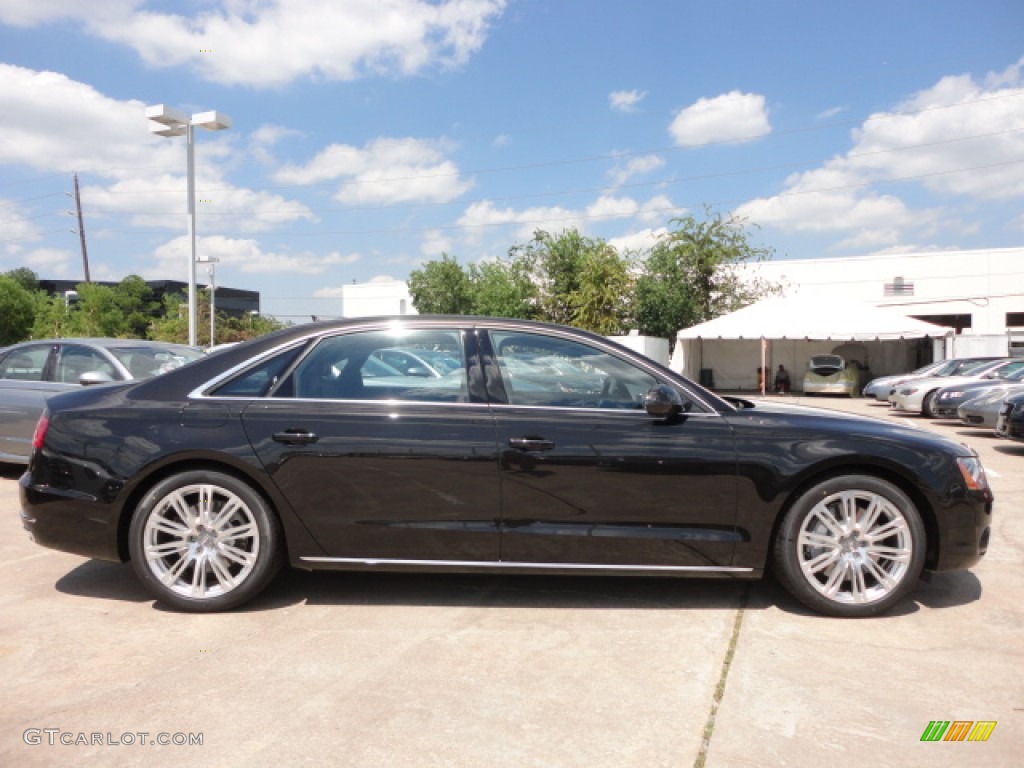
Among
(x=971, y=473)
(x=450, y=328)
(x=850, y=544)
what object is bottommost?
(x=850, y=544)

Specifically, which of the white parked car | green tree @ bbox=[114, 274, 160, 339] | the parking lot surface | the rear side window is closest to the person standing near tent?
the white parked car

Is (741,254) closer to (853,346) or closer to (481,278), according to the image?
(853,346)

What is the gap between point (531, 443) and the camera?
12.6 ft

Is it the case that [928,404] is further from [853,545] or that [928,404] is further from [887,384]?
[853,545]

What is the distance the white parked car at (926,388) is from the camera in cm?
1712

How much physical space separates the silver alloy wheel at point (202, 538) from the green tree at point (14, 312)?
4746cm

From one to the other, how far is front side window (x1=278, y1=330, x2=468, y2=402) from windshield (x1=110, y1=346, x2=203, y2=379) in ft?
13.0

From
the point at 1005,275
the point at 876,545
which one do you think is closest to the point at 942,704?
the point at 876,545

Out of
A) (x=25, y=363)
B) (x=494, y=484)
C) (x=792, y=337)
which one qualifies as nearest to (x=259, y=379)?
(x=494, y=484)

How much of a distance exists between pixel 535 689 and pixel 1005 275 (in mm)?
43811

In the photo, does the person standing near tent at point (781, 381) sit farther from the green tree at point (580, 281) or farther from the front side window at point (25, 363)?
the front side window at point (25, 363)

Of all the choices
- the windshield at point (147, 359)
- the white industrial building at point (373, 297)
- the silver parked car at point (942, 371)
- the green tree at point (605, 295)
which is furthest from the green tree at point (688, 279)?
the white industrial building at point (373, 297)

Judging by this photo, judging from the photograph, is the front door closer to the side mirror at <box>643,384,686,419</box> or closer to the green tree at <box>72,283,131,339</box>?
the side mirror at <box>643,384,686,419</box>

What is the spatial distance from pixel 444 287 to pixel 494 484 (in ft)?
172
